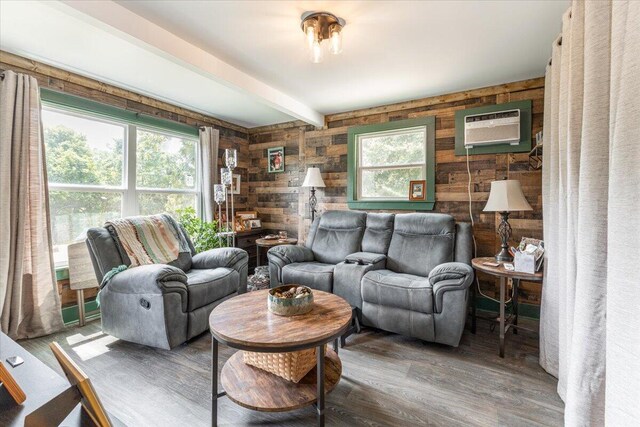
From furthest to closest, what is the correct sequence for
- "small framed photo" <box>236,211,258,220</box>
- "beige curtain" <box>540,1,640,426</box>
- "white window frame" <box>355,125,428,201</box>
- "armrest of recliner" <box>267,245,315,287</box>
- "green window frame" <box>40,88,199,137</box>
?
"small framed photo" <box>236,211,258,220</box>, "white window frame" <box>355,125,428,201</box>, "armrest of recliner" <box>267,245,315,287</box>, "green window frame" <box>40,88,199,137</box>, "beige curtain" <box>540,1,640,426</box>

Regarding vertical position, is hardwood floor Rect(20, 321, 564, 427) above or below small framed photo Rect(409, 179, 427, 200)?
below

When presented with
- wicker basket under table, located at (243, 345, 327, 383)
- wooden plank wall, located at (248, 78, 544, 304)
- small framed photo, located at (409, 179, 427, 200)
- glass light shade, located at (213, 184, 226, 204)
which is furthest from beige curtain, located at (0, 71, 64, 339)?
small framed photo, located at (409, 179, 427, 200)

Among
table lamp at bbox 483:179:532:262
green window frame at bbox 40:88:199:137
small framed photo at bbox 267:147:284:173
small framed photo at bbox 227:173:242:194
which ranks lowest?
table lamp at bbox 483:179:532:262

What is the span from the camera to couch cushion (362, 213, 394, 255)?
3205 mm

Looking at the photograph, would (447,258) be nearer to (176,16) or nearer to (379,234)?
(379,234)

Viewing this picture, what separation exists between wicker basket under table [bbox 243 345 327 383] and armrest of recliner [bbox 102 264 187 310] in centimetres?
91

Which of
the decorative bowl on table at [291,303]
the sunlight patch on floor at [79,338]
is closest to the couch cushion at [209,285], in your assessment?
the sunlight patch on floor at [79,338]

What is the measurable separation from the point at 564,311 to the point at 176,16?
291 cm

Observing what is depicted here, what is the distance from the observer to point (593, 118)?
113 cm

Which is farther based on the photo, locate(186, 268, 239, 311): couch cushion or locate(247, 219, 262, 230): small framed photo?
locate(247, 219, 262, 230): small framed photo

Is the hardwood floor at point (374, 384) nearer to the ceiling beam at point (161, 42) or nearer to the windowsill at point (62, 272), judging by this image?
the windowsill at point (62, 272)

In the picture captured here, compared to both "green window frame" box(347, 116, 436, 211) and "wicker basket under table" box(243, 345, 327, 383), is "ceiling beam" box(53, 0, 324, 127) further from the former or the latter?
"wicker basket under table" box(243, 345, 327, 383)

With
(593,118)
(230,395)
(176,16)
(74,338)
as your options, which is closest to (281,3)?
(176,16)

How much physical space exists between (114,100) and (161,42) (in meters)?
1.49
